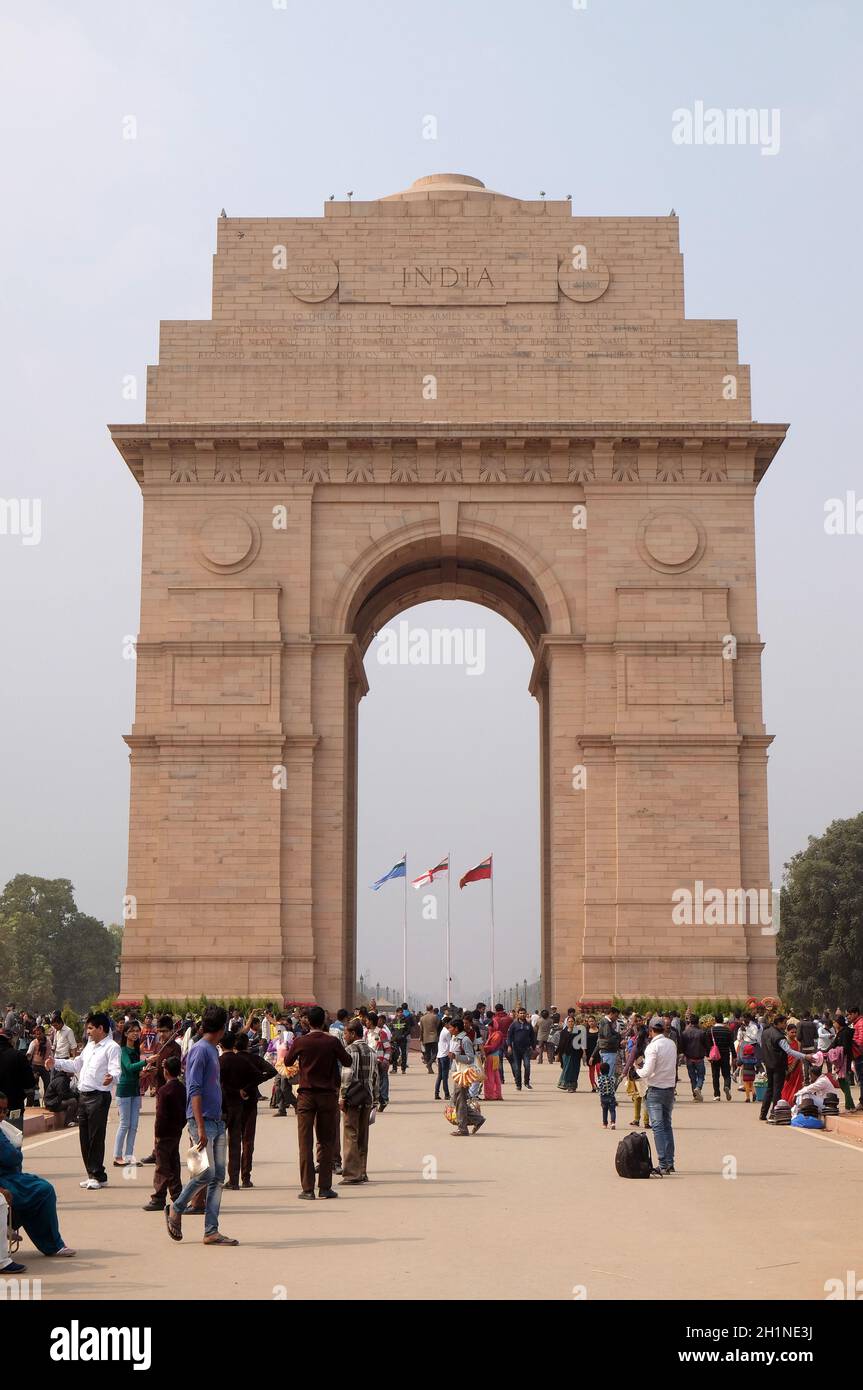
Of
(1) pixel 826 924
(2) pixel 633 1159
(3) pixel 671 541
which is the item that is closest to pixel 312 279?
(3) pixel 671 541

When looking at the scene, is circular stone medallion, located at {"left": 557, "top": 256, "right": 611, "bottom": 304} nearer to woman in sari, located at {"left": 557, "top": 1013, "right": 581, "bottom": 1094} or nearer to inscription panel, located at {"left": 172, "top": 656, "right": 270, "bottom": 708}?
inscription panel, located at {"left": 172, "top": 656, "right": 270, "bottom": 708}

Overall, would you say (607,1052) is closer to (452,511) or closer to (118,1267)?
(118,1267)

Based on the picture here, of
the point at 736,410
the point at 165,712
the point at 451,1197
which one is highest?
the point at 736,410

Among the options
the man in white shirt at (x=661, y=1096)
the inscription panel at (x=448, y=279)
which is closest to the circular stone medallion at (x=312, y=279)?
the inscription panel at (x=448, y=279)

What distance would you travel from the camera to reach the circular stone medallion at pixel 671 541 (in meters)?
40.5

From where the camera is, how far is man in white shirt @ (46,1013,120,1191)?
16297 mm

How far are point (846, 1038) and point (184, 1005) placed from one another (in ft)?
54.4

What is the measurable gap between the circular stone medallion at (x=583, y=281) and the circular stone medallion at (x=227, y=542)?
10.2 meters

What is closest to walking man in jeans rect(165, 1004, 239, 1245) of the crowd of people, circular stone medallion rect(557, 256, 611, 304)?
the crowd of people

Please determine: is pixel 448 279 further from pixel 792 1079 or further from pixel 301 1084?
pixel 301 1084

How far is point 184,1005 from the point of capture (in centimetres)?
3706

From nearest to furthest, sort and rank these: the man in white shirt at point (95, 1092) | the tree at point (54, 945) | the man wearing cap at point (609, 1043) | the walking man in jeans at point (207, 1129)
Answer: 1. the walking man in jeans at point (207, 1129)
2. the man in white shirt at point (95, 1092)
3. the man wearing cap at point (609, 1043)
4. the tree at point (54, 945)

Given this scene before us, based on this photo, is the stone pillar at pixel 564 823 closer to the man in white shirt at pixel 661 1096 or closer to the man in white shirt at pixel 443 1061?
the man in white shirt at pixel 443 1061
